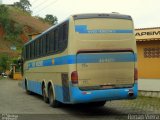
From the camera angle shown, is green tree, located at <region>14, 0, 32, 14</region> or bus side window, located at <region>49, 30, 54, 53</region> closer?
bus side window, located at <region>49, 30, 54, 53</region>

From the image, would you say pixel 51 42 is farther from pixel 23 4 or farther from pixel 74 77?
pixel 23 4

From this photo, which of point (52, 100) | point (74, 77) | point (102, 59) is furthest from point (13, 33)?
point (74, 77)

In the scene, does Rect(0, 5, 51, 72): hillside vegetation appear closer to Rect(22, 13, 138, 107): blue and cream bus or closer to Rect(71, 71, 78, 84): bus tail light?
Rect(22, 13, 138, 107): blue and cream bus

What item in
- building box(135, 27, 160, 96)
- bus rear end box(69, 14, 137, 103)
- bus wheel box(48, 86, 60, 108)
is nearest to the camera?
bus rear end box(69, 14, 137, 103)

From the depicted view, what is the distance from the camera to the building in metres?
21.6

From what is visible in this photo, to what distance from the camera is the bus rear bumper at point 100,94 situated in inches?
527

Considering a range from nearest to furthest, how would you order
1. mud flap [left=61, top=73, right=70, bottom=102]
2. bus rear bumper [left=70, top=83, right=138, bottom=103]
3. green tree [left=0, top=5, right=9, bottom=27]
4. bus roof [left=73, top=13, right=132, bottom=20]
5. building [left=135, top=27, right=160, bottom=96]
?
bus rear bumper [left=70, top=83, right=138, bottom=103]
bus roof [left=73, top=13, right=132, bottom=20]
mud flap [left=61, top=73, right=70, bottom=102]
building [left=135, top=27, right=160, bottom=96]
green tree [left=0, top=5, right=9, bottom=27]

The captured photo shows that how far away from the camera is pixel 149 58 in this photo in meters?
22.2

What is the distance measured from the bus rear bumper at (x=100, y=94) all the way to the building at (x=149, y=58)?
25.7 feet

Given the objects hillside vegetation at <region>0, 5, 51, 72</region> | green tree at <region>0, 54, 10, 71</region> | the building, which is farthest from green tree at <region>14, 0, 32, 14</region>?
the building

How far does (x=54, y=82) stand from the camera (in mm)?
16328

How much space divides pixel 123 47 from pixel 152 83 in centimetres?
819

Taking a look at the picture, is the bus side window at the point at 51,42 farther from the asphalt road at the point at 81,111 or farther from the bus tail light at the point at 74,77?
the bus tail light at the point at 74,77

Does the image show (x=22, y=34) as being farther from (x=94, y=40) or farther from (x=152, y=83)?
(x=94, y=40)
